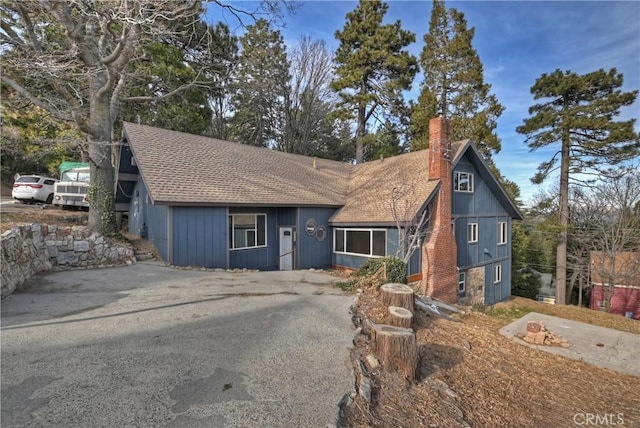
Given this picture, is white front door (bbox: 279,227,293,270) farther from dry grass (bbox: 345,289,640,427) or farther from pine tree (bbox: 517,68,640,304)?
pine tree (bbox: 517,68,640,304)

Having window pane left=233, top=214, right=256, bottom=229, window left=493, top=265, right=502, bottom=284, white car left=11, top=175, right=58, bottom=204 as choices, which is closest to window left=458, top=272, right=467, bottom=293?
window left=493, top=265, right=502, bottom=284

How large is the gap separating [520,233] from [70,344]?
1154 inches

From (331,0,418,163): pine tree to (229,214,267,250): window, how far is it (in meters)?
14.9

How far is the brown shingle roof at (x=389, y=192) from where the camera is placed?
12.7m

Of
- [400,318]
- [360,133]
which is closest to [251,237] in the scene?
[400,318]

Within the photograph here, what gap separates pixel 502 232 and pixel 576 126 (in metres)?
8.78

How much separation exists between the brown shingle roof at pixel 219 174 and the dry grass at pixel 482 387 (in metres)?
7.04

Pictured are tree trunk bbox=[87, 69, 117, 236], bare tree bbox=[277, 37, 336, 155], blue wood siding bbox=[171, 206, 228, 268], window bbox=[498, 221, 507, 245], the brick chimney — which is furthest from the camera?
bare tree bbox=[277, 37, 336, 155]

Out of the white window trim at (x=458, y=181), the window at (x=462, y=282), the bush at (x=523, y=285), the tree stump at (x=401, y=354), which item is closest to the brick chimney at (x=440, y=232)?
the white window trim at (x=458, y=181)

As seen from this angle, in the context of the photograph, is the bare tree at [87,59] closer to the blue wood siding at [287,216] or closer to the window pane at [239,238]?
the window pane at [239,238]

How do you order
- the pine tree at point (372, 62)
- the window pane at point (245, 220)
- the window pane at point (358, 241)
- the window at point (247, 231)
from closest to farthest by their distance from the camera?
the window at point (247, 231) → the window pane at point (245, 220) → the window pane at point (358, 241) → the pine tree at point (372, 62)

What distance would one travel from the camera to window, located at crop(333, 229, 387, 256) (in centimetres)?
1303

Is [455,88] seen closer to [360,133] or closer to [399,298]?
[360,133]

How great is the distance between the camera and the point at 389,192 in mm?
14352
